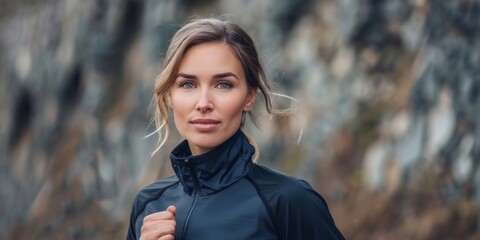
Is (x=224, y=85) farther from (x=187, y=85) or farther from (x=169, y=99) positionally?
(x=169, y=99)

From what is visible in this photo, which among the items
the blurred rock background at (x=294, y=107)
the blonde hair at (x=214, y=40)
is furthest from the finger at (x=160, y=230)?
the blurred rock background at (x=294, y=107)

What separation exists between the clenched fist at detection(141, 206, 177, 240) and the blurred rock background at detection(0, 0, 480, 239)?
4.17 meters

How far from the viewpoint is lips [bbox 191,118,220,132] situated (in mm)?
3725

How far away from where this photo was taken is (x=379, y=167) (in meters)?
17.5

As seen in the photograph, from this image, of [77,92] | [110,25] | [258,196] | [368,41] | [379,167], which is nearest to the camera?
[258,196]

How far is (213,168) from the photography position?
3736 millimetres

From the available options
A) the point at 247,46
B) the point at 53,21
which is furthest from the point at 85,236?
the point at 247,46

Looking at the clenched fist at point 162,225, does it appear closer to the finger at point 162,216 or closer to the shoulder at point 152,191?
the finger at point 162,216

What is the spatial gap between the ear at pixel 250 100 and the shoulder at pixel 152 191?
1.14 feet

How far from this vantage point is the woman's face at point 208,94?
3713mm

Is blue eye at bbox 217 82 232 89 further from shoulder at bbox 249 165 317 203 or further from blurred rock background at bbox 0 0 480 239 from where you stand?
blurred rock background at bbox 0 0 480 239

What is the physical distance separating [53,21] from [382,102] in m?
15.2

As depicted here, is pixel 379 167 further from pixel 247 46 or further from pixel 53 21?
pixel 53 21

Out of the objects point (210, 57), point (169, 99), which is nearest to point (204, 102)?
point (210, 57)
